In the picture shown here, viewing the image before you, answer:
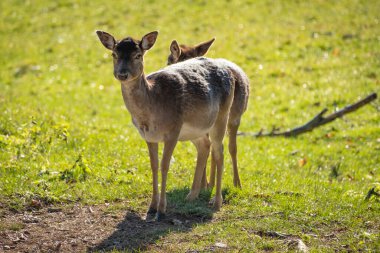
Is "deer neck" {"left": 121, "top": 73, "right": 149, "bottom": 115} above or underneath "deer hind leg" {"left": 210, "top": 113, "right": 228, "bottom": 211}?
above

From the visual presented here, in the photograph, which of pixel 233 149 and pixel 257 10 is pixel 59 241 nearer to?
pixel 233 149

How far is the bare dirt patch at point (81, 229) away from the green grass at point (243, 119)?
253 mm

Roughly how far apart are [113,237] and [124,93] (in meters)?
1.97

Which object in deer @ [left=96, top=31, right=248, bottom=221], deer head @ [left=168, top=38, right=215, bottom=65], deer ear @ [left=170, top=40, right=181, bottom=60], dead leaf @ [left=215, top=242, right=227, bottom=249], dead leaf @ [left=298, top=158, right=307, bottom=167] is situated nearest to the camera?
dead leaf @ [left=215, top=242, right=227, bottom=249]

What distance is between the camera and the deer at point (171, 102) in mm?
8242

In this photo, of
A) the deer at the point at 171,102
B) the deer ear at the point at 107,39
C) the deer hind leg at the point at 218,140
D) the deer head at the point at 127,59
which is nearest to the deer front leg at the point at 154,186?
the deer at the point at 171,102

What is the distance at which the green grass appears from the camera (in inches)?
344

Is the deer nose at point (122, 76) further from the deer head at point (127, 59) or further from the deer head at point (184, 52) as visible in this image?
the deer head at point (184, 52)

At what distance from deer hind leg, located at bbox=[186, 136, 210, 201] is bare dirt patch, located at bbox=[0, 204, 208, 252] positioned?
73cm

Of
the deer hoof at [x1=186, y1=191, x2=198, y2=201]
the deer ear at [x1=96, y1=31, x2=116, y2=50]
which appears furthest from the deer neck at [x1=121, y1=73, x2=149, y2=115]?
the deer hoof at [x1=186, y1=191, x2=198, y2=201]

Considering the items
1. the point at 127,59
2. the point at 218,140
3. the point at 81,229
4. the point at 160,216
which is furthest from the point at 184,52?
the point at 81,229

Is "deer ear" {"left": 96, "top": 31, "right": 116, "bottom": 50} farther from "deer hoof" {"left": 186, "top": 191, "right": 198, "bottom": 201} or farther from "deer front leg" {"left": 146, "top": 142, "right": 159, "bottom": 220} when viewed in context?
"deer hoof" {"left": 186, "top": 191, "right": 198, "bottom": 201}

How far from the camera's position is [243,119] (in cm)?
1636

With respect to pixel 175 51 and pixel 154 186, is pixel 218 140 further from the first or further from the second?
pixel 175 51
